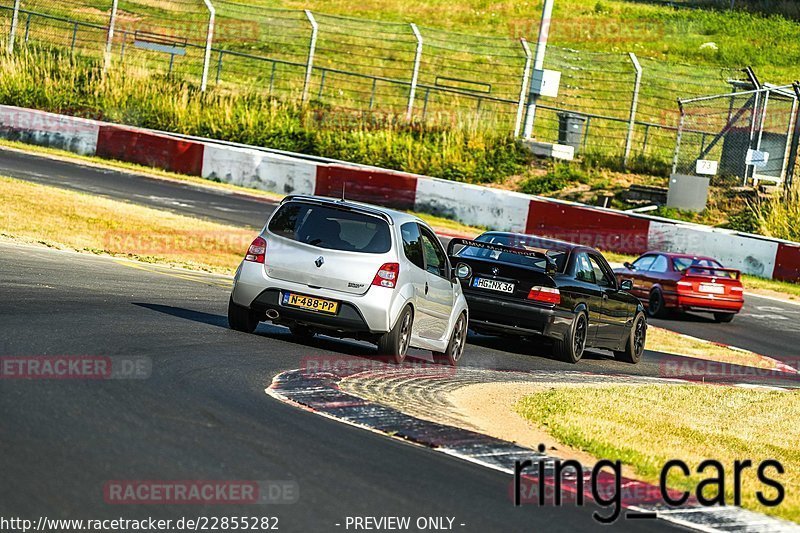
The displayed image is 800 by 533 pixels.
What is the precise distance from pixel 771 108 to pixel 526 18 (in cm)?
3510

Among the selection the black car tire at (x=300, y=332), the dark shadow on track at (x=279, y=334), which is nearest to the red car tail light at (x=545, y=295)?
the dark shadow on track at (x=279, y=334)

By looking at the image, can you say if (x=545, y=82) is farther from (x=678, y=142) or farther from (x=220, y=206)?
(x=220, y=206)

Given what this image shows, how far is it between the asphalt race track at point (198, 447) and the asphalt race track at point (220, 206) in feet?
38.0

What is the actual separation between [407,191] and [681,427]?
19.7m

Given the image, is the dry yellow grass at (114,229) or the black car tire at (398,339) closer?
the black car tire at (398,339)

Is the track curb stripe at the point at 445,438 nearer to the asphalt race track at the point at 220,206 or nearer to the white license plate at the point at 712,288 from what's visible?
the asphalt race track at the point at 220,206

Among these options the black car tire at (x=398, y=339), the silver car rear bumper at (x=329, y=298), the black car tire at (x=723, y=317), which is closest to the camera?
the silver car rear bumper at (x=329, y=298)

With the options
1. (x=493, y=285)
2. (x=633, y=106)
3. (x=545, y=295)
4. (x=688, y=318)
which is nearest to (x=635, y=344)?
(x=545, y=295)

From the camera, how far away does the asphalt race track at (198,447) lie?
5.85m

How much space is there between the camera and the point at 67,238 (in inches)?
750

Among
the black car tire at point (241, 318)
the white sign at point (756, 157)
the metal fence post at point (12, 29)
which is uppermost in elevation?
the metal fence post at point (12, 29)

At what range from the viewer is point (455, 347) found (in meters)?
13.5

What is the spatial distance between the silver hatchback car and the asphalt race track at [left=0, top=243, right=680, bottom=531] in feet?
1.85

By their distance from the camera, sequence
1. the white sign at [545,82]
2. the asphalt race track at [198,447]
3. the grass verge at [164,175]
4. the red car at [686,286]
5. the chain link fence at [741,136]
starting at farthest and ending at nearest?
1. the white sign at [545,82]
2. the chain link fence at [741,136]
3. the grass verge at [164,175]
4. the red car at [686,286]
5. the asphalt race track at [198,447]
